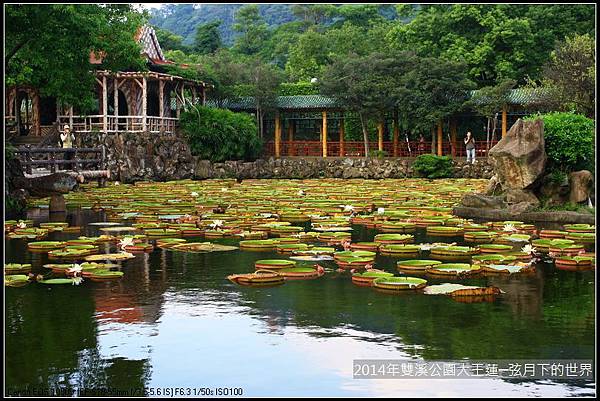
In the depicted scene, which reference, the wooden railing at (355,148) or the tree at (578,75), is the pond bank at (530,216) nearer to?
the tree at (578,75)

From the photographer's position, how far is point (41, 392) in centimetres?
595

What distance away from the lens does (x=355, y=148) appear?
37.7 metres

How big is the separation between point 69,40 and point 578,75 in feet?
53.8

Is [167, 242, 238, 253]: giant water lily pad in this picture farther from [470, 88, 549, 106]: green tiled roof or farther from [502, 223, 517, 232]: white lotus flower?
[470, 88, 549, 106]: green tiled roof

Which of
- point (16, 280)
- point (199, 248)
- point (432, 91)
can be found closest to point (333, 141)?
point (432, 91)

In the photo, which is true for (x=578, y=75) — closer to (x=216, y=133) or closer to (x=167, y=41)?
(x=216, y=133)

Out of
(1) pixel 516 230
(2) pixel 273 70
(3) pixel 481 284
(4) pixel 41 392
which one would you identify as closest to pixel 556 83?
(2) pixel 273 70

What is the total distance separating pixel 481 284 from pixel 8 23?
34.2ft

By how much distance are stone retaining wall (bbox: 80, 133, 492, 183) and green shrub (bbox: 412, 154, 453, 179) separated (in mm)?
608

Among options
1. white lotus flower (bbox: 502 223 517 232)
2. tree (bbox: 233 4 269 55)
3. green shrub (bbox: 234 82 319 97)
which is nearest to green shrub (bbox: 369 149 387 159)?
green shrub (bbox: 234 82 319 97)

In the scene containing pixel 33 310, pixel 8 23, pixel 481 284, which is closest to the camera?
pixel 33 310

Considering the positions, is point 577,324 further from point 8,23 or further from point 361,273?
point 8,23

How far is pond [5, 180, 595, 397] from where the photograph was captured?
6164 millimetres

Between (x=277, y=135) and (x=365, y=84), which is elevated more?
(x=365, y=84)
